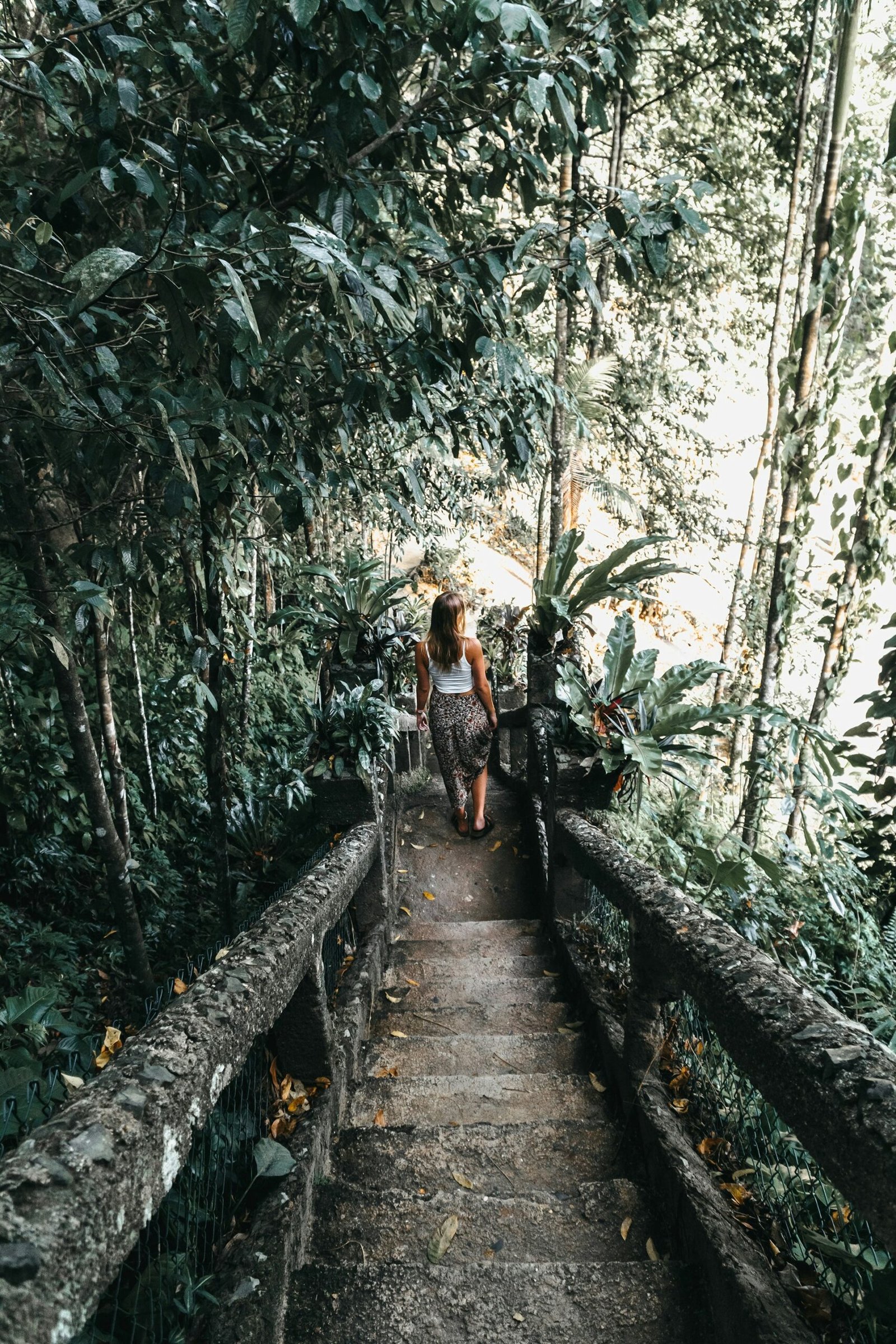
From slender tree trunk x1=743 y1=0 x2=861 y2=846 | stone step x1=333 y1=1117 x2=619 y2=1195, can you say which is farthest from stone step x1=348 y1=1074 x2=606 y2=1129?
slender tree trunk x1=743 y1=0 x2=861 y2=846

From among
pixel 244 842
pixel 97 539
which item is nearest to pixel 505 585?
pixel 244 842

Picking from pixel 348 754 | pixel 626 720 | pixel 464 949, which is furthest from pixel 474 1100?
pixel 626 720

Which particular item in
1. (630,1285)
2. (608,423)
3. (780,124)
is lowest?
Result: (630,1285)

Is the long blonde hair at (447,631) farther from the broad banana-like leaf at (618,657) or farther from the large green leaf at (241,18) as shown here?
the large green leaf at (241,18)

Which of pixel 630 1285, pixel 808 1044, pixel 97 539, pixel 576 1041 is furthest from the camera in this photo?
pixel 97 539

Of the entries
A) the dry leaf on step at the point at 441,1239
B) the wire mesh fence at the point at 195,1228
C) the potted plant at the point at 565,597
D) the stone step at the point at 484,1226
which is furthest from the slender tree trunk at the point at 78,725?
the potted plant at the point at 565,597

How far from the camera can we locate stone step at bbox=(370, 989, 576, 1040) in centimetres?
364

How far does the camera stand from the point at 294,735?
8008mm

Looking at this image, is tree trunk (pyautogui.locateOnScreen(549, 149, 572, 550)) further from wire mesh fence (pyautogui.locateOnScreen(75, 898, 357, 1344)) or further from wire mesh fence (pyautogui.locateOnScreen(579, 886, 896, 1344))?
wire mesh fence (pyautogui.locateOnScreen(75, 898, 357, 1344))

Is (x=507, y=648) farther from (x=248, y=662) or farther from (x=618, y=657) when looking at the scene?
(x=618, y=657)

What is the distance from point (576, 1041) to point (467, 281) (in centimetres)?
319

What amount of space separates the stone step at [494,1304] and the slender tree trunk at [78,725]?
1.96m

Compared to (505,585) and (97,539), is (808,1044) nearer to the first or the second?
(97,539)

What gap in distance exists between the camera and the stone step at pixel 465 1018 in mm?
3641
